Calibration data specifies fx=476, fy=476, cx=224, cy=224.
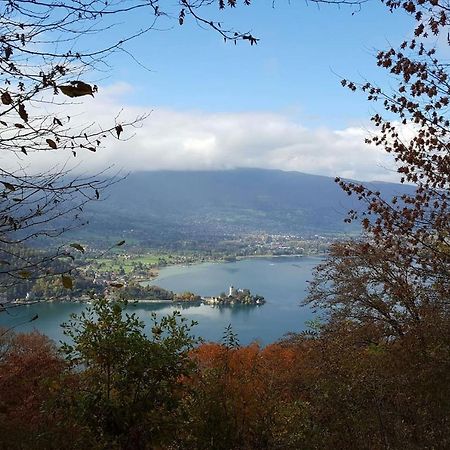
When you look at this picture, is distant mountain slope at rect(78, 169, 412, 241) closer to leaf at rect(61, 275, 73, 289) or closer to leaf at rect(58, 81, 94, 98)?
leaf at rect(61, 275, 73, 289)

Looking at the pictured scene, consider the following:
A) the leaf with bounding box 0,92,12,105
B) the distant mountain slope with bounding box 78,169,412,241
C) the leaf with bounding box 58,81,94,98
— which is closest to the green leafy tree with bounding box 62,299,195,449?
the leaf with bounding box 0,92,12,105

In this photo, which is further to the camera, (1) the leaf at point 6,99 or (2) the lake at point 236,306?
(2) the lake at point 236,306

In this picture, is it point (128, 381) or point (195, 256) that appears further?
point (195, 256)

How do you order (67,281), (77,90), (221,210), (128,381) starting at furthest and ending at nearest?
(221,210) < (128,381) < (67,281) < (77,90)

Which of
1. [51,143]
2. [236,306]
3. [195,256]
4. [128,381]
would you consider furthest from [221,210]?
[51,143]

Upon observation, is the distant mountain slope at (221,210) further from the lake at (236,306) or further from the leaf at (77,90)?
the leaf at (77,90)

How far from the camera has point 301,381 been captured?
30.6 feet

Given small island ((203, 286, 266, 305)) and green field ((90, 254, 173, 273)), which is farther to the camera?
green field ((90, 254, 173, 273))

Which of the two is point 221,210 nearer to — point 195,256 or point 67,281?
point 195,256

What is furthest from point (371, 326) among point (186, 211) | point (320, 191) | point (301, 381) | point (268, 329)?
point (320, 191)

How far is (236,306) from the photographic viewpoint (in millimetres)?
38156

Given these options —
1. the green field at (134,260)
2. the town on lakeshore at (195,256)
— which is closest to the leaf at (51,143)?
the town on lakeshore at (195,256)

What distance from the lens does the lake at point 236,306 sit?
28.5m

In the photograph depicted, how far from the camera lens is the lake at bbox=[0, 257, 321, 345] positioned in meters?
28.5
